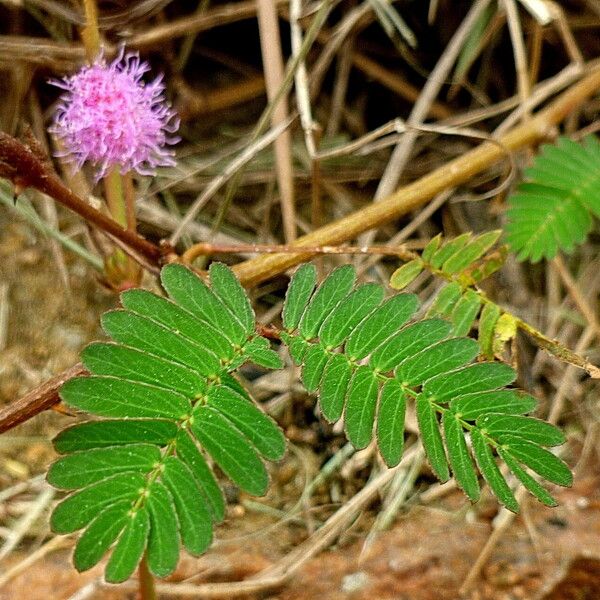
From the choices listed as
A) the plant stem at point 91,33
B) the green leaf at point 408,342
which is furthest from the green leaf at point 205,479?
the plant stem at point 91,33

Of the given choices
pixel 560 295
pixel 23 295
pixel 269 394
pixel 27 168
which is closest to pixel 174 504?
pixel 27 168

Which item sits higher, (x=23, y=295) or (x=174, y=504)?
(x=23, y=295)

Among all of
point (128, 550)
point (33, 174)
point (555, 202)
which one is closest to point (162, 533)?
point (128, 550)

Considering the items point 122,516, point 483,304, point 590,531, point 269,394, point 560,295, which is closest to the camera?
point 122,516

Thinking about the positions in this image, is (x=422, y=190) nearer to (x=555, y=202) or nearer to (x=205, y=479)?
(x=555, y=202)

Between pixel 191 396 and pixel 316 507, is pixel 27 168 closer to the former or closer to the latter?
pixel 191 396

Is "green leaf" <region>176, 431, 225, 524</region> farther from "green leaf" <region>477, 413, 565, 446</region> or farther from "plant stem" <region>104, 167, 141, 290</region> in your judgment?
"plant stem" <region>104, 167, 141, 290</region>
